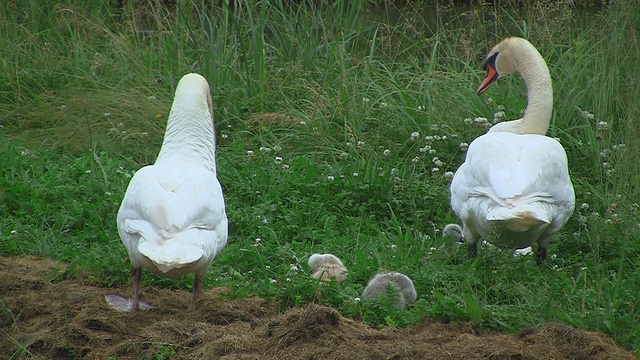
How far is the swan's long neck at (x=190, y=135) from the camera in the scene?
17.4ft

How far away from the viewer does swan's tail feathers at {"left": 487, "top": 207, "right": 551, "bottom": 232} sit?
197 inches

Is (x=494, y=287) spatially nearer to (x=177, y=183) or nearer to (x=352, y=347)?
(x=352, y=347)

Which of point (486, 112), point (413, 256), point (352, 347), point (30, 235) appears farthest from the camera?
point (486, 112)

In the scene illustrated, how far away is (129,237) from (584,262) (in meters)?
2.85

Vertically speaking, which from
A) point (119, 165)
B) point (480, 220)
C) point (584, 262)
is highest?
point (480, 220)

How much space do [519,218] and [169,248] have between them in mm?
1849

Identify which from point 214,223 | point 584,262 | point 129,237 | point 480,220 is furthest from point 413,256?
point 129,237

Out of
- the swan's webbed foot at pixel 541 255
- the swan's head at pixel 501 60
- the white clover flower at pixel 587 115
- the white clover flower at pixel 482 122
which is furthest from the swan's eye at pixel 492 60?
the swan's webbed foot at pixel 541 255

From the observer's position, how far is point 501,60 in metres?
7.30

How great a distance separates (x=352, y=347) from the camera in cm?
416

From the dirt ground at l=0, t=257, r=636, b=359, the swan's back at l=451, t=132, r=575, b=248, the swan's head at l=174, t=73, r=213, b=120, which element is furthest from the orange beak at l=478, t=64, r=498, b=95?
the dirt ground at l=0, t=257, r=636, b=359

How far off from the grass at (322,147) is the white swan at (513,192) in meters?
0.24

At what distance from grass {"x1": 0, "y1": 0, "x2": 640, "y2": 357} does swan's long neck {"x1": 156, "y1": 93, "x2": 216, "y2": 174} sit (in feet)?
2.40

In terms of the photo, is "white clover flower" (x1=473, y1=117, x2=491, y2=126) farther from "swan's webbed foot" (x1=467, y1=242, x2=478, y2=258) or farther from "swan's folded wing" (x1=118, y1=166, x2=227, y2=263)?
"swan's folded wing" (x1=118, y1=166, x2=227, y2=263)
